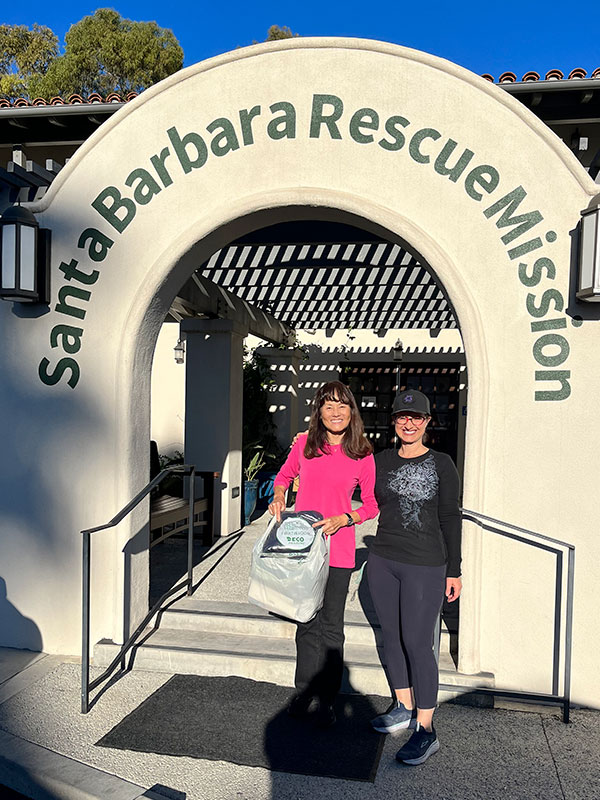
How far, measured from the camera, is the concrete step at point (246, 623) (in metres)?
4.35

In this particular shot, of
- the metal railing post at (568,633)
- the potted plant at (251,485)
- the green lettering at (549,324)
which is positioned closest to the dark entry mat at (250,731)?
the metal railing post at (568,633)

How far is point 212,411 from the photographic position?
25.1 ft

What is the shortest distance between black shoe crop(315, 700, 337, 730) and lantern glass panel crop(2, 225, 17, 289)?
313cm

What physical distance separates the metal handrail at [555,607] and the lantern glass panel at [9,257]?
10.3 feet

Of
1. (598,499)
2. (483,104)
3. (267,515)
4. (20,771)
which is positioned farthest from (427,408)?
(267,515)

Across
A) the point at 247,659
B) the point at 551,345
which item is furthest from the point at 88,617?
the point at 551,345

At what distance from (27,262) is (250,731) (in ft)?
10.3

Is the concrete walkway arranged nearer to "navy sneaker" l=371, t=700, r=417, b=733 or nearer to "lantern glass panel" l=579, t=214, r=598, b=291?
"navy sneaker" l=371, t=700, r=417, b=733

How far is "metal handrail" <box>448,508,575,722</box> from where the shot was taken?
3.65 metres

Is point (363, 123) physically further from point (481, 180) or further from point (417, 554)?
point (417, 554)

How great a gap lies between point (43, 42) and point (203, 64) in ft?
89.8

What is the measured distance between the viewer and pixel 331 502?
136 inches

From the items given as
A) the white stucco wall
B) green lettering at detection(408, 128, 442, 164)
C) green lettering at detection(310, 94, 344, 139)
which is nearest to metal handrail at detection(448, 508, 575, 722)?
green lettering at detection(408, 128, 442, 164)

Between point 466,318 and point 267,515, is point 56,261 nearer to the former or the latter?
point 466,318
